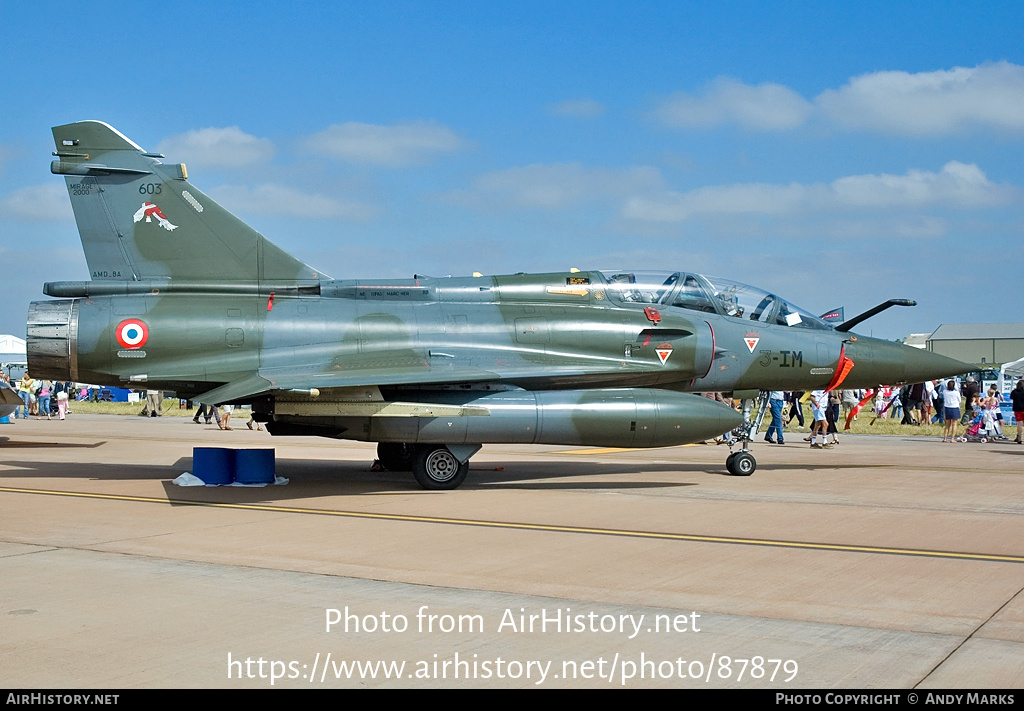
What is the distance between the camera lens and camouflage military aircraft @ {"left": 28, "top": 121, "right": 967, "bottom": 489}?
461 inches

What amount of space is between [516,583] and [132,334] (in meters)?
7.47

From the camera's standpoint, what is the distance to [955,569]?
7.26m

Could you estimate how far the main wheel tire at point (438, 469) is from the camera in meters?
12.4

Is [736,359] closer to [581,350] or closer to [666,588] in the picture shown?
[581,350]

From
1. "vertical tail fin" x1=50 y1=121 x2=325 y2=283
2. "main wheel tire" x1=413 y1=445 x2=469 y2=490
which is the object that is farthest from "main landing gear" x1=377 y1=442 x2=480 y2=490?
"vertical tail fin" x1=50 y1=121 x2=325 y2=283

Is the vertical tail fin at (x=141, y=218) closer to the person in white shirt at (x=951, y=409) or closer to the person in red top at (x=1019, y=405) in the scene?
the person in white shirt at (x=951, y=409)

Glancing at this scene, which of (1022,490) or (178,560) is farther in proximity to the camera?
(1022,490)

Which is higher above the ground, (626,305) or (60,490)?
(626,305)

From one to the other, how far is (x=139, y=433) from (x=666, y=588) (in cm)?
2194

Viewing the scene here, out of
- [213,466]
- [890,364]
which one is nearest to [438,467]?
[213,466]

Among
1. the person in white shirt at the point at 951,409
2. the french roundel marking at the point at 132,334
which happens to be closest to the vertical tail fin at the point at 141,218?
the french roundel marking at the point at 132,334

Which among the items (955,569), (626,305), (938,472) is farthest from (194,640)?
(938,472)

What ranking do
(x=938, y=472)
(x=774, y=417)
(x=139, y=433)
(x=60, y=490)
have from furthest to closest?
(x=139, y=433), (x=774, y=417), (x=938, y=472), (x=60, y=490)

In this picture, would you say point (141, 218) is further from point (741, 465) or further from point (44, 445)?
point (44, 445)
